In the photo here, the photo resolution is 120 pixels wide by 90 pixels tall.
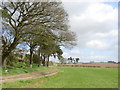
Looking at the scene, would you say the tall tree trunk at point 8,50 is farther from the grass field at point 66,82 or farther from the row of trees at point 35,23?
the grass field at point 66,82

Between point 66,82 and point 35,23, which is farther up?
point 35,23

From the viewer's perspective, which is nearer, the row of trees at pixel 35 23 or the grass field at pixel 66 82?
the grass field at pixel 66 82

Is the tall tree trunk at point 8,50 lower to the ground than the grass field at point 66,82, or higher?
higher

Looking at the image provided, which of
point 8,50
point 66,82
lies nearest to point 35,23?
point 8,50

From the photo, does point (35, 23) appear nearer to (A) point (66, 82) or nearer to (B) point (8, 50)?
(B) point (8, 50)

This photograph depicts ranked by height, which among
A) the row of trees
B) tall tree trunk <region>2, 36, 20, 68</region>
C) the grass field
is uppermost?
the row of trees

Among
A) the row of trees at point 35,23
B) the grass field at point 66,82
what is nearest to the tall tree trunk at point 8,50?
the row of trees at point 35,23

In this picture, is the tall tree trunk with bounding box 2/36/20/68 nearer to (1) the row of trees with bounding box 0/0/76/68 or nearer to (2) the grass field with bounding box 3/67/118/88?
(1) the row of trees with bounding box 0/0/76/68

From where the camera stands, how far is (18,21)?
2022cm

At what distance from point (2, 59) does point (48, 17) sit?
7527 millimetres

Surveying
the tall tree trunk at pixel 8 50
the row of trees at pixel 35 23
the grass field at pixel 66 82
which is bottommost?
the grass field at pixel 66 82

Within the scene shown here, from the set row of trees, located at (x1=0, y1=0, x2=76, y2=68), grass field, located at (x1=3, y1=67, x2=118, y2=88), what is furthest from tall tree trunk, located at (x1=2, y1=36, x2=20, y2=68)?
grass field, located at (x1=3, y1=67, x2=118, y2=88)

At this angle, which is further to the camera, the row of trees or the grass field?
the row of trees

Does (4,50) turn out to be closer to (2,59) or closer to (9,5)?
(2,59)
